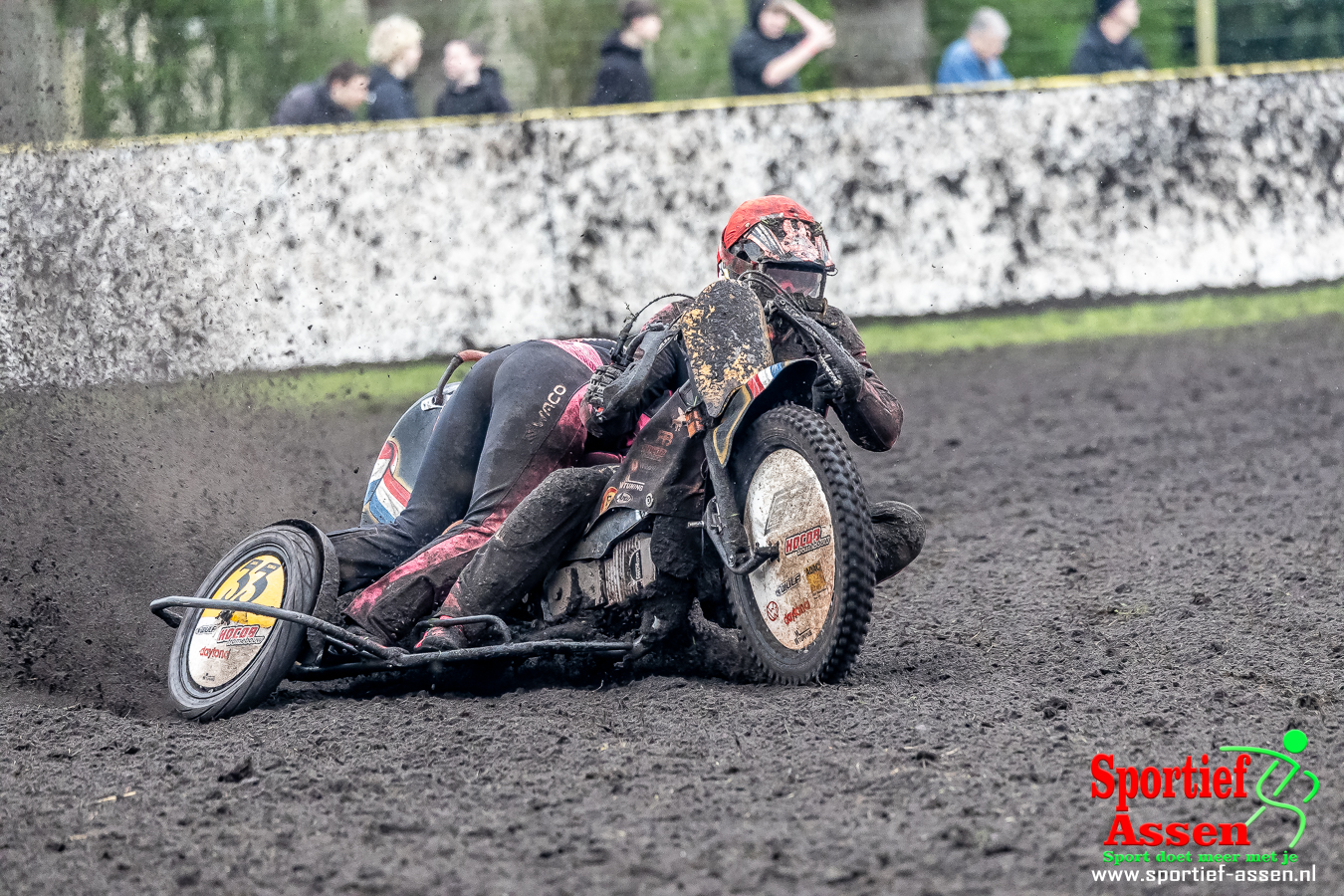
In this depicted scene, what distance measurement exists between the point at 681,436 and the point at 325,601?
1.20m

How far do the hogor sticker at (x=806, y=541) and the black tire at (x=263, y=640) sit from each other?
147cm

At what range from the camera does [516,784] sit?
324 centimetres

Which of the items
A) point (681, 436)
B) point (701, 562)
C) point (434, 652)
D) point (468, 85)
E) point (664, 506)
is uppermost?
point (468, 85)

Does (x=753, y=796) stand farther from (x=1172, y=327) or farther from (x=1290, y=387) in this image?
(x=1172, y=327)

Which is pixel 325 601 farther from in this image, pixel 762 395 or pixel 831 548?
pixel 831 548

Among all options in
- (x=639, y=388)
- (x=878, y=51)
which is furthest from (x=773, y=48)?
(x=639, y=388)

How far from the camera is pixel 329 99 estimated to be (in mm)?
10312

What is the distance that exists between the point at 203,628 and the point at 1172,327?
867 centimetres

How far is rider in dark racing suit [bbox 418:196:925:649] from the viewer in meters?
4.16

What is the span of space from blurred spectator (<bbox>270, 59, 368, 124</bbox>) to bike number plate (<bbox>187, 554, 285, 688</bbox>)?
245 inches

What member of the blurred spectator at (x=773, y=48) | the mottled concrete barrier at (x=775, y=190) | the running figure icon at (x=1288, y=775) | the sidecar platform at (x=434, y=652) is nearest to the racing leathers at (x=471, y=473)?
the sidecar platform at (x=434, y=652)

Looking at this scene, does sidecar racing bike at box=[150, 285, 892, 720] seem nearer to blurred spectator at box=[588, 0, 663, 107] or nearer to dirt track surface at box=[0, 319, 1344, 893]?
dirt track surface at box=[0, 319, 1344, 893]

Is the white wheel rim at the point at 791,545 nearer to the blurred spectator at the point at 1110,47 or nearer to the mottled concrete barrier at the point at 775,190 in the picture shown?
the mottled concrete barrier at the point at 775,190

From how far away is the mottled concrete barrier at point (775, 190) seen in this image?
33.7ft
